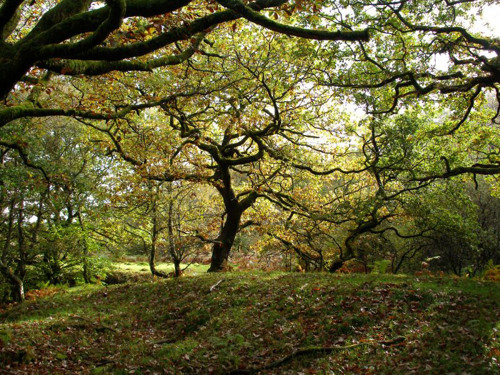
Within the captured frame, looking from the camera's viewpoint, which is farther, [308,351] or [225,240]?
[225,240]

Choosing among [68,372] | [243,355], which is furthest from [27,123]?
[243,355]

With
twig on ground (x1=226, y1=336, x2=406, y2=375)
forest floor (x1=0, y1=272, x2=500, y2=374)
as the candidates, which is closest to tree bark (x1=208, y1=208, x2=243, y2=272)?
forest floor (x1=0, y1=272, x2=500, y2=374)

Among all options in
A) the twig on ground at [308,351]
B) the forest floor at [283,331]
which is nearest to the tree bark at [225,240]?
the forest floor at [283,331]

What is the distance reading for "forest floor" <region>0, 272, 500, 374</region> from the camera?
6473 millimetres

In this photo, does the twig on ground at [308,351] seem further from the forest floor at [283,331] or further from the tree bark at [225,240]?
the tree bark at [225,240]

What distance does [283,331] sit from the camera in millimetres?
8109

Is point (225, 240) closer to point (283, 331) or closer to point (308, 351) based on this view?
point (283, 331)

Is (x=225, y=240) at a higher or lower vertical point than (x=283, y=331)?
higher

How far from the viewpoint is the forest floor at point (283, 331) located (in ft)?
21.2

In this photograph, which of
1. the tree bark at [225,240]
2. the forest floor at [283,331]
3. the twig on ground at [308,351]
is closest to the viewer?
the forest floor at [283,331]

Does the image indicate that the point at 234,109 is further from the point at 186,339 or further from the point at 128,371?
the point at 128,371

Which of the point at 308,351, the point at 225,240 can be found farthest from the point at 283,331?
the point at 225,240

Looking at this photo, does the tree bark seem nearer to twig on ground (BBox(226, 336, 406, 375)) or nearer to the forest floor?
the forest floor

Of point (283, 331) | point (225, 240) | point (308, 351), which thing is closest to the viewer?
point (308, 351)
